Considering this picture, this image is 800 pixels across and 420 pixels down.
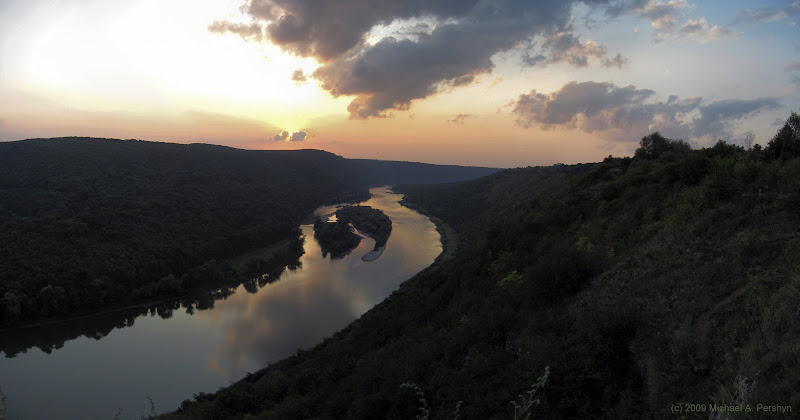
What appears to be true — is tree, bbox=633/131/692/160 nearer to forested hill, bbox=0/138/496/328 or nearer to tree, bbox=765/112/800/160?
tree, bbox=765/112/800/160

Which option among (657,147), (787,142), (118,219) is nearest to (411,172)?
(118,219)

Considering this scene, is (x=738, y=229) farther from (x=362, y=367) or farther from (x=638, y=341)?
(x=362, y=367)

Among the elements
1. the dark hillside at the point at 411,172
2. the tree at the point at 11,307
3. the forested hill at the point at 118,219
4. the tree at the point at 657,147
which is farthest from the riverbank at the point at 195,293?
the dark hillside at the point at 411,172

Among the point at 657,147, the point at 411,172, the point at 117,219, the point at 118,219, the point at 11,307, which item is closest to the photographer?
the point at 657,147

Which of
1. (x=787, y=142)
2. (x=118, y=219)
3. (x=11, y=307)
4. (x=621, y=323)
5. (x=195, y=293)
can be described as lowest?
(x=195, y=293)

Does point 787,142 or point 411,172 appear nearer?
point 787,142

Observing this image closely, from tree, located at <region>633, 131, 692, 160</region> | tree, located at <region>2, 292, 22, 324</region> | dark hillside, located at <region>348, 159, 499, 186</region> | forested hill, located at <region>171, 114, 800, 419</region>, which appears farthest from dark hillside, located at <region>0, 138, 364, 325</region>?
dark hillside, located at <region>348, 159, 499, 186</region>

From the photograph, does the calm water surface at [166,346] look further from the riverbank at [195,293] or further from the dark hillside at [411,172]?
the dark hillside at [411,172]

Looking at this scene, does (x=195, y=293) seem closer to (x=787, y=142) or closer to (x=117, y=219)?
(x=117, y=219)
